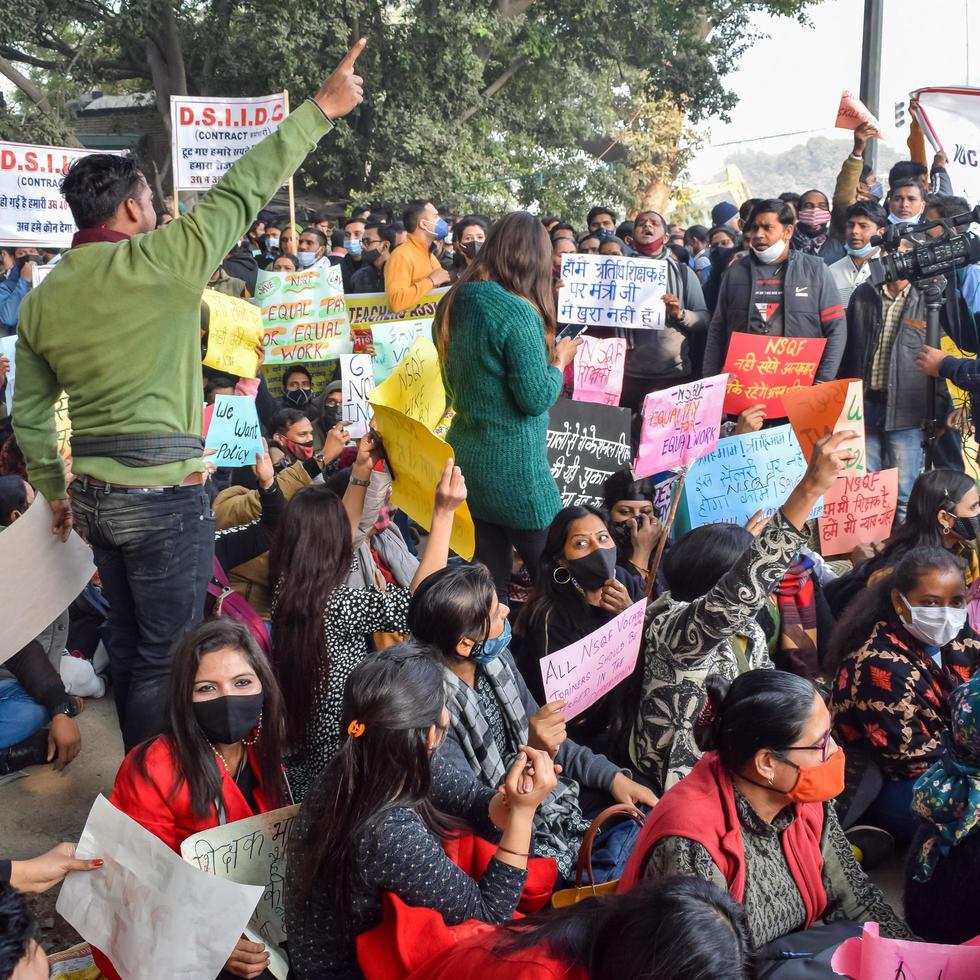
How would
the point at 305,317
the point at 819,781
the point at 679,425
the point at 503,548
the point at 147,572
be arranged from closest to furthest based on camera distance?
the point at 819,781
the point at 147,572
the point at 503,548
the point at 679,425
the point at 305,317

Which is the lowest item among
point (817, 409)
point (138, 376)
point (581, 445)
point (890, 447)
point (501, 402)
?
point (890, 447)

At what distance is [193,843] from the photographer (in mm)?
2881

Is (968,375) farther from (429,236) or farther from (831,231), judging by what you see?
(429,236)

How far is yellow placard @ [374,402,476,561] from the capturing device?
12.3 feet

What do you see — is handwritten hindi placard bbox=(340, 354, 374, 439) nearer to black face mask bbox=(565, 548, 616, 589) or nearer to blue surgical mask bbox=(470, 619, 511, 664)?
black face mask bbox=(565, 548, 616, 589)

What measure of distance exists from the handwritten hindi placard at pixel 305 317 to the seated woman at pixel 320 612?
3.90m

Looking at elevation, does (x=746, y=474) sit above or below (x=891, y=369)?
below

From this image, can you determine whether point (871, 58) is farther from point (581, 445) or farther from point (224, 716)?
point (224, 716)

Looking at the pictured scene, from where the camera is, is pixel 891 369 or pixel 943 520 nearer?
pixel 943 520

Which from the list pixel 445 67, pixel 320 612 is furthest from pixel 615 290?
pixel 445 67

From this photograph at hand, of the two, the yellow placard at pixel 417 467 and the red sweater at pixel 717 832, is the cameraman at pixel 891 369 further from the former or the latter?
the red sweater at pixel 717 832

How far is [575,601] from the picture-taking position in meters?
4.20

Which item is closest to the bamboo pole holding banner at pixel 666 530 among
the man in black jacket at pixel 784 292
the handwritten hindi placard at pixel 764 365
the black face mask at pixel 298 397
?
the handwritten hindi placard at pixel 764 365

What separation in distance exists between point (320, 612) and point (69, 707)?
147cm
